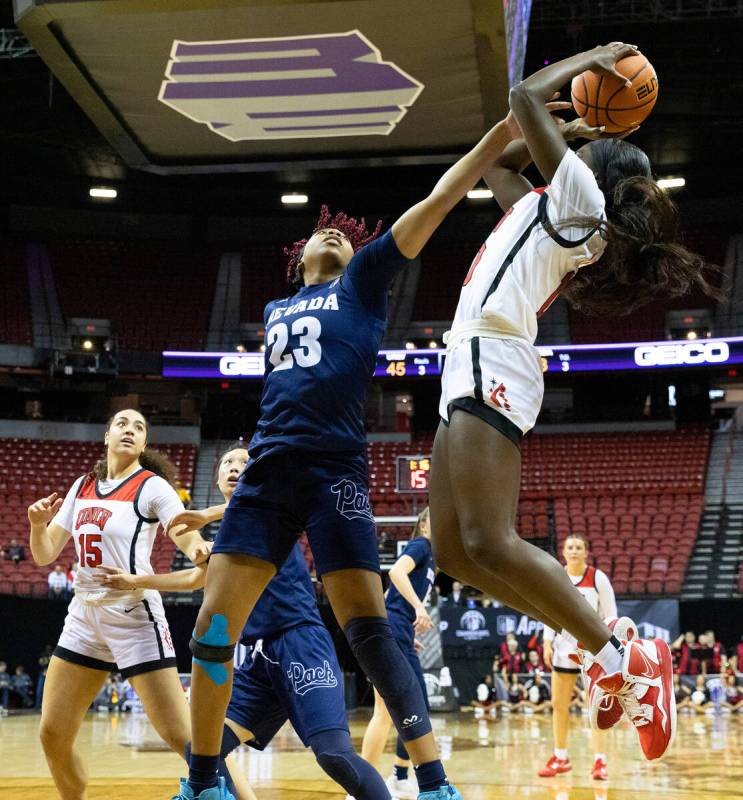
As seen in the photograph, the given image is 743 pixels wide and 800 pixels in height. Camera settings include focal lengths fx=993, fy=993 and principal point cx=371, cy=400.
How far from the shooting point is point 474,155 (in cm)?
323

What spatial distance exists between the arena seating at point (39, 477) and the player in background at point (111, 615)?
15371 millimetres

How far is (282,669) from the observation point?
4039mm

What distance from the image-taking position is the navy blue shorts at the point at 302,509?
321 cm

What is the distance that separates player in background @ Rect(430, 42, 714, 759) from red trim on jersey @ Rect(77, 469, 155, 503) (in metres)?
2.02

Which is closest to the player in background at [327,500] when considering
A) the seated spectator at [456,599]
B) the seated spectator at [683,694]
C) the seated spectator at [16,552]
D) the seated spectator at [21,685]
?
the seated spectator at [456,599]

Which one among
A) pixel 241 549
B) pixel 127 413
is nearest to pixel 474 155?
pixel 241 549

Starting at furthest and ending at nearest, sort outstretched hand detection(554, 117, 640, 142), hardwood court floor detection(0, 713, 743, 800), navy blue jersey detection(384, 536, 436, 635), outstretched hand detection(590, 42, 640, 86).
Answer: navy blue jersey detection(384, 536, 436, 635) < hardwood court floor detection(0, 713, 743, 800) < outstretched hand detection(554, 117, 640, 142) < outstretched hand detection(590, 42, 640, 86)

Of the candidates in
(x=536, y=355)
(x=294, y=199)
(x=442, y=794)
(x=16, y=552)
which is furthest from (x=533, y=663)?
(x=294, y=199)

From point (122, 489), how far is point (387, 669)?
6.55 ft

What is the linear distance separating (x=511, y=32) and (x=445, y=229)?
19.7 metres

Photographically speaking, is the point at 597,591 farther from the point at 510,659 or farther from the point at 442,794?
the point at 510,659

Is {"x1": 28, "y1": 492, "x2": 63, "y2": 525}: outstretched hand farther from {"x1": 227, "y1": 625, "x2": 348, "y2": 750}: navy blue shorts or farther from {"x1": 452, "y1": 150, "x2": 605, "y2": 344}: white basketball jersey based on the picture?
{"x1": 452, "y1": 150, "x2": 605, "y2": 344}: white basketball jersey

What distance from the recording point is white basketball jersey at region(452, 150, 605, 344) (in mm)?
3047

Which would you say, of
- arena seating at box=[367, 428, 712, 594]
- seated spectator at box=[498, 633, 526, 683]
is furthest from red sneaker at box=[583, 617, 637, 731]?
arena seating at box=[367, 428, 712, 594]
